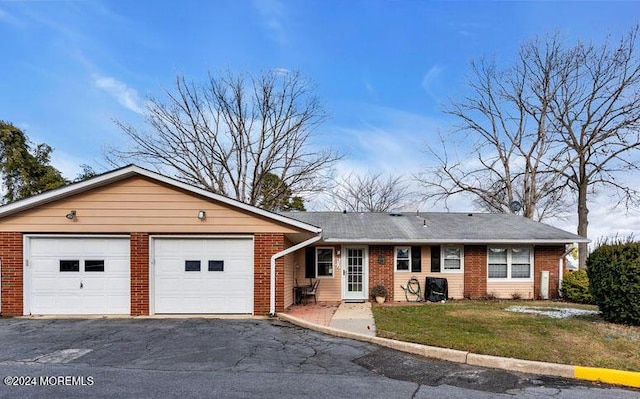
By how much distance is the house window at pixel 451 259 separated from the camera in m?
16.1

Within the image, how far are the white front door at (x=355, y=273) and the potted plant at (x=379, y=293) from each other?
419 millimetres

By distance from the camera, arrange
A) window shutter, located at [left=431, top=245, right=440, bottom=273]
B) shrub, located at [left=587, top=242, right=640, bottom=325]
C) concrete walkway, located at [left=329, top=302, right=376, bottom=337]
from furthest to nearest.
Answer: window shutter, located at [left=431, top=245, right=440, bottom=273] < concrete walkway, located at [left=329, top=302, right=376, bottom=337] < shrub, located at [left=587, top=242, right=640, bottom=325]

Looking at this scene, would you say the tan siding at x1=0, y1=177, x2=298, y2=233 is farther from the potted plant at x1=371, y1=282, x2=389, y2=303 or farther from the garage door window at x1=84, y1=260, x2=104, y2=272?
the potted plant at x1=371, y1=282, x2=389, y2=303

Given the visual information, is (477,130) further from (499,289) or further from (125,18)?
(125,18)

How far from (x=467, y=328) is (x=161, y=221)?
316 inches

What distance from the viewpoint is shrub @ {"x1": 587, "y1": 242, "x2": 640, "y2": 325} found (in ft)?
29.9

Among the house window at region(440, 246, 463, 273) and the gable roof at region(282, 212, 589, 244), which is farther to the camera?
the house window at region(440, 246, 463, 273)

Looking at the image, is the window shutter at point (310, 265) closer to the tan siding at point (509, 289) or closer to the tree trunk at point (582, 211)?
the tan siding at point (509, 289)

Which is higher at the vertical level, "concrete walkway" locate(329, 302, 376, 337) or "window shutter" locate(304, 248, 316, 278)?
"window shutter" locate(304, 248, 316, 278)

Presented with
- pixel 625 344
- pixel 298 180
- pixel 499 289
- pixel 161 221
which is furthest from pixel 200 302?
pixel 298 180

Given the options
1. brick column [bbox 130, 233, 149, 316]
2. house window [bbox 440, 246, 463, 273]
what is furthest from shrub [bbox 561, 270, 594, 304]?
brick column [bbox 130, 233, 149, 316]

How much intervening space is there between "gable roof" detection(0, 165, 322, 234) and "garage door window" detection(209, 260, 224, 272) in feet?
5.18

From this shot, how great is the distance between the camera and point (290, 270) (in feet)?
45.3

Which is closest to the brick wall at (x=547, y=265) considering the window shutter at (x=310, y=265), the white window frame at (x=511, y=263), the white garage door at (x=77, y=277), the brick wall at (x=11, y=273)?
the white window frame at (x=511, y=263)
